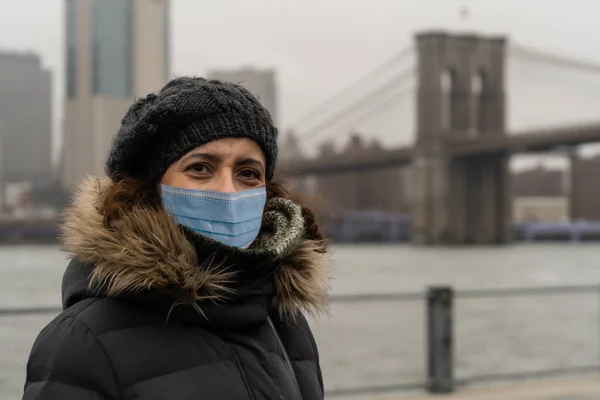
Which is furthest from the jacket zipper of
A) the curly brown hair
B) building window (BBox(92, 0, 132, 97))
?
building window (BBox(92, 0, 132, 97))

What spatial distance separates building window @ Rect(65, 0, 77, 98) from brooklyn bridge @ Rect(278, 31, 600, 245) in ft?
59.6

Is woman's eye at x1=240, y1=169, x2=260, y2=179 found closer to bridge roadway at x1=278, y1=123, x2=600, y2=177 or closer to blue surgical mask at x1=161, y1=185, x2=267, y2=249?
blue surgical mask at x1=161, y1=185, x2=267, y2=249

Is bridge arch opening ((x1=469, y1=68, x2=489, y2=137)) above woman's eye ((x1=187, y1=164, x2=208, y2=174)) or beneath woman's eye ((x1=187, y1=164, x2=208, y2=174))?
above

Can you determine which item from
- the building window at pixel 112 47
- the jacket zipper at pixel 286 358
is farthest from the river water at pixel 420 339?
the building window at pixel 112 47

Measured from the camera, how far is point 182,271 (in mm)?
1262

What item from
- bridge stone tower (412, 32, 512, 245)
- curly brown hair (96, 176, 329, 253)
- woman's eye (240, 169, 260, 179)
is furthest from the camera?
bridge stone tower (412, 32, 512, 245)

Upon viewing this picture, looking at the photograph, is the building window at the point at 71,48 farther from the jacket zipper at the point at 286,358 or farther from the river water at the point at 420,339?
the jacket zipper at the point at 286,358

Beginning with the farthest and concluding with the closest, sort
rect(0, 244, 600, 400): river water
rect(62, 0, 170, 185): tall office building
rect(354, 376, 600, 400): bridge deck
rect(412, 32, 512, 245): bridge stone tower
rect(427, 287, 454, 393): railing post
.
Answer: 1. rect(412, 32, 512, 245): bridge stone tower
2. rect(62, 0, 170, 185): tall office building
3. rect(427, 287, 454, 393): railing post
4. rect(354, 376, 600, 400): bridge deck
5. rect(0, 244, 600, 400): river water

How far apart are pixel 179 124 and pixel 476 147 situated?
181ft

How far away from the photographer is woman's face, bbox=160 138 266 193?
1348 mm

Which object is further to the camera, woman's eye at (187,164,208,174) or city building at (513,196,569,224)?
city building at (513,196,569,224)

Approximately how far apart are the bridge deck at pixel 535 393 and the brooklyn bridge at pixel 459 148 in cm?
4393

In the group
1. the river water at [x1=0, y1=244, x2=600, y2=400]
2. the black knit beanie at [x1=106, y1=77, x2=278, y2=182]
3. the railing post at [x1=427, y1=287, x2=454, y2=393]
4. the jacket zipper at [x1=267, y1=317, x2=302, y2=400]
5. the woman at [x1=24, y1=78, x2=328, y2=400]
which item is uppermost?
the black knit beanie at [x1=106, y1=77, x2=278, y2=182]

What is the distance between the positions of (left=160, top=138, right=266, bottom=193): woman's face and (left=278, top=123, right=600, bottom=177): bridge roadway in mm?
40283
